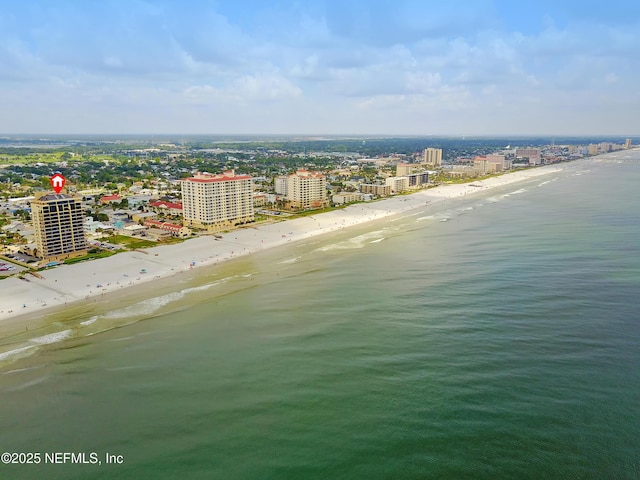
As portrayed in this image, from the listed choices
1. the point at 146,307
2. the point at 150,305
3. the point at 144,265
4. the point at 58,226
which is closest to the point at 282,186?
the point at 144,265

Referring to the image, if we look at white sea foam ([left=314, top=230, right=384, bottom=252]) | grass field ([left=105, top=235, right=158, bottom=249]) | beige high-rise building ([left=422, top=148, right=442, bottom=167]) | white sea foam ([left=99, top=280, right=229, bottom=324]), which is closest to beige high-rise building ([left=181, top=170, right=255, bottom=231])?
grass field ([left=105, top=235, right=158, bottom=249])

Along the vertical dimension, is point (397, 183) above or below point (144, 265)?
above

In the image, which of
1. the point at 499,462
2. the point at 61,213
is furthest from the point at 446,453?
the point at 61,213

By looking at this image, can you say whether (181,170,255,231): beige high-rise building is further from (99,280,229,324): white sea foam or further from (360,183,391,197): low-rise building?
(360,183,391,197): low-rise building

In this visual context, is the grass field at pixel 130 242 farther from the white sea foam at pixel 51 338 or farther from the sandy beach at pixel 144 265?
the white sea foam at pixel 51 338

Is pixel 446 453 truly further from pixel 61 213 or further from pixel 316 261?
pixel 61 213

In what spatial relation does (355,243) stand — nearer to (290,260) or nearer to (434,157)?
(290,260)
